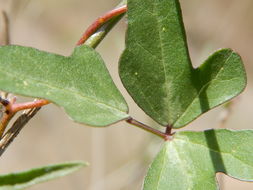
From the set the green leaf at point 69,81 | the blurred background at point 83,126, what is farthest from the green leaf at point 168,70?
the blurred background at point 83,126

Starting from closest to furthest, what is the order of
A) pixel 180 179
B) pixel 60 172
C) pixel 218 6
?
pixel 60 172
pixel 180 179
pixel 218 6

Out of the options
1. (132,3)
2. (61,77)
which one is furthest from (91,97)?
(132,3)

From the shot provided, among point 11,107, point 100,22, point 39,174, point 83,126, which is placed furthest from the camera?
point 83,126

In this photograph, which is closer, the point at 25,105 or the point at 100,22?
the point at 25,105

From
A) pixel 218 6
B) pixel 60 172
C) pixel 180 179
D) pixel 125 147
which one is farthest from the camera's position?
pixel 218 6

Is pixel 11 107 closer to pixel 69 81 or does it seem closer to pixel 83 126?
pixel 69 81

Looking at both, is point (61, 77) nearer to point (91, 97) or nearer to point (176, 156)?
point (91, 97)

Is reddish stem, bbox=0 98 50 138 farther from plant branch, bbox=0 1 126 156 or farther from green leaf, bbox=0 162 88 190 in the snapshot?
green leaf, bbox=0 162 88 190

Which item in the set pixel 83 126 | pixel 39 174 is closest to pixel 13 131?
pixel 39 174

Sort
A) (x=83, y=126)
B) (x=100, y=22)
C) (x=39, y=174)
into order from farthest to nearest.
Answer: (x=83, y=126)
(x=100, y=22)
(x=39, y=174)
